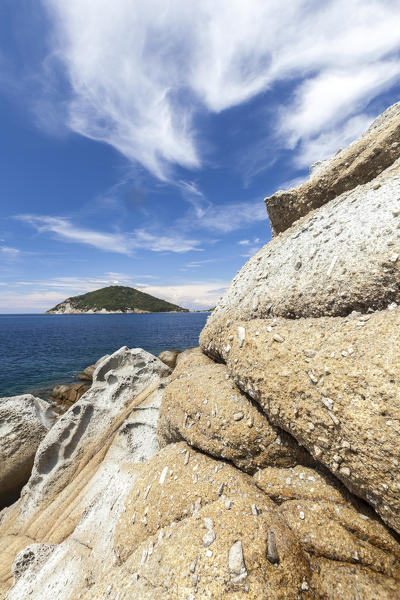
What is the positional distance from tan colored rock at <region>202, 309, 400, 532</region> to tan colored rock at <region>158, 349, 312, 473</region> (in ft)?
1.45

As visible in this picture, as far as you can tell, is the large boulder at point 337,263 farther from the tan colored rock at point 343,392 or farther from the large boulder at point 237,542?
the large boulder at point 237,542

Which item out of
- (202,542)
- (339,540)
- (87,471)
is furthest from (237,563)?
(87,471)

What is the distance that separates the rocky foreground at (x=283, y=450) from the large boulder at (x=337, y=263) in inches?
1.0

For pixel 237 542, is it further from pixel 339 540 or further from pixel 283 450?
pixel 283 450

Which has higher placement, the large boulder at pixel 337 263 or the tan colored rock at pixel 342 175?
the tan colored rock at pixel 342 175

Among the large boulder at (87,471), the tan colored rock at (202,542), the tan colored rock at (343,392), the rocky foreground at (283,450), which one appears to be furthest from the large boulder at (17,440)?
the tan colored rock at (343,392)

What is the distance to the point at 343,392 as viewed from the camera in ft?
12.1

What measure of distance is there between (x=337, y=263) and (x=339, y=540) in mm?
4347

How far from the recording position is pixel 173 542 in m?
3.94

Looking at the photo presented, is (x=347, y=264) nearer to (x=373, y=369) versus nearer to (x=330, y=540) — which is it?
(x=373, y=369)

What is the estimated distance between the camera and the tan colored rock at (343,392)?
10.8 ft

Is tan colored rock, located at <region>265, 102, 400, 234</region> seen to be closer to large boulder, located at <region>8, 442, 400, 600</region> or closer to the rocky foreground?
the rocky foreground

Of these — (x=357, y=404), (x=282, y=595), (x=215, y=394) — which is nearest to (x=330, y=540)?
(x=282, y=595)

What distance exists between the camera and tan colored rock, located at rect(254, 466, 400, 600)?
131 inches
